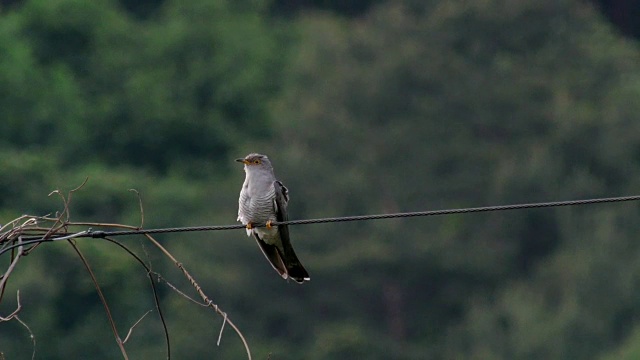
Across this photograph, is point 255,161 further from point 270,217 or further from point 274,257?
point 274,257

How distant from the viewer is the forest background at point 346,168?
32.2 metres

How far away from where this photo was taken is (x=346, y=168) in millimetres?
A: 37438

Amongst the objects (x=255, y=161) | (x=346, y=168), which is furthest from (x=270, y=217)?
(x=346, y=168)

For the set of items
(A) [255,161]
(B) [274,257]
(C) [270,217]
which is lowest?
(B) [274,257]

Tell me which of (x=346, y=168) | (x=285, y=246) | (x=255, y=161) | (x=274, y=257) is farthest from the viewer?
(x=346, y=168)

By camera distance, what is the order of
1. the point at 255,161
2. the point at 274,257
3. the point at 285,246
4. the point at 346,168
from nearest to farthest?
the point at 285,246, the point at 274,257, the point at 255,161, the point at 346,168

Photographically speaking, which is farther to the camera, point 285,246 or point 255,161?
point 255,161

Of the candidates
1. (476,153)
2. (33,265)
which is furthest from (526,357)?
(33,265)

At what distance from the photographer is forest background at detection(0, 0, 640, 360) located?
32.2 m

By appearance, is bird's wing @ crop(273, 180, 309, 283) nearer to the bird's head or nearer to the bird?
the bird

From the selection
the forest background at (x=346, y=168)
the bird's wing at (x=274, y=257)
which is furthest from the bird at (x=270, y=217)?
the forest background at (x=346, y=168)

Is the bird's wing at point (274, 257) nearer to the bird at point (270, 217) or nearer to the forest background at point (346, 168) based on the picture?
the bird at point (270, 217)

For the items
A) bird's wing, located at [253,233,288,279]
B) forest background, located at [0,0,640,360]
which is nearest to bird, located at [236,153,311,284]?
bird's wing, located at [253,233,288,279]

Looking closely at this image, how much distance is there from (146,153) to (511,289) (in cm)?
1028
